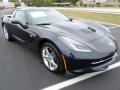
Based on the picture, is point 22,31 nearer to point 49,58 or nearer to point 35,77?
point 49,58

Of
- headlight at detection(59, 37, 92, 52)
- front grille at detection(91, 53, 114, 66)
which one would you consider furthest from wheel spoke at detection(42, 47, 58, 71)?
front grille at detection(91, 53, 114, 66)

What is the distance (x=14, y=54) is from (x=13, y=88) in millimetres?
2011

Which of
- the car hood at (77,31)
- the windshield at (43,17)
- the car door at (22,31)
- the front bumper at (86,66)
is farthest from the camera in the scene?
the windshield at (43,17)

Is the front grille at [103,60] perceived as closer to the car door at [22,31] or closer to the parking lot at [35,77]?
the parking lot at [35,77]

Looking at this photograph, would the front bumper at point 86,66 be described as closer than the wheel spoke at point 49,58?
Yes

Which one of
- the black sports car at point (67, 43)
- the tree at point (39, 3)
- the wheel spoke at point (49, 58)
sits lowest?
the tree at point (39, 3)

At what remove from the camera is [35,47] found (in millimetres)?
4691

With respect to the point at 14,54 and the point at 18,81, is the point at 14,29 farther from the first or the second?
the point at 18,81

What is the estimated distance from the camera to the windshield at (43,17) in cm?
506

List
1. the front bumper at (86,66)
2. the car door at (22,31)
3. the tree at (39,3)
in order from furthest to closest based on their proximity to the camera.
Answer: the tree at (39,3) → the car door at (22,31) → the front bumper at (86,66)

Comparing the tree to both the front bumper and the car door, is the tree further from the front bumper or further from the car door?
the front bumper

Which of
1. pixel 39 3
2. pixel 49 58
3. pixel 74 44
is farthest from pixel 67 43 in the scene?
pixel 39 3

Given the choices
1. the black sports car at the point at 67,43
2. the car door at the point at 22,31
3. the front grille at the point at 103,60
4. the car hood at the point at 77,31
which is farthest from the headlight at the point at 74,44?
the car door at the point at 22,31

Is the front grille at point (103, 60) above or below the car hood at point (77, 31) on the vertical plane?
below
